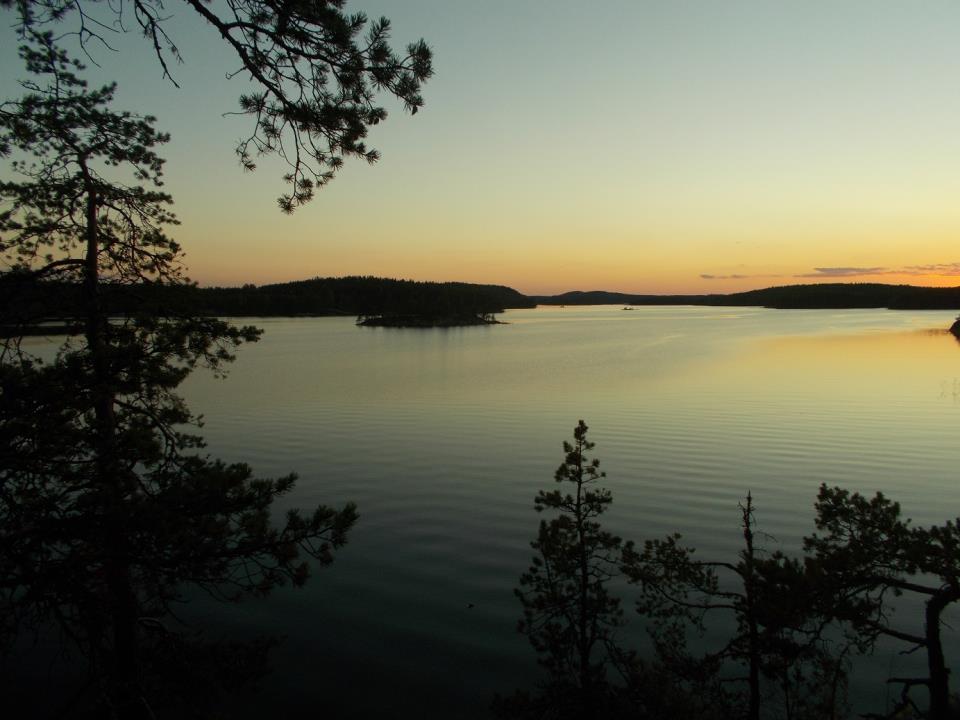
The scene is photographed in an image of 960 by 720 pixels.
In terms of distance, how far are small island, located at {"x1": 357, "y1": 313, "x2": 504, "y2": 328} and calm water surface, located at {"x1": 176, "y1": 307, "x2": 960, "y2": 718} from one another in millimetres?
79306

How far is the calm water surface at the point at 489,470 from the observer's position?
7676mm

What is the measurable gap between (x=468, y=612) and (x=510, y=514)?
4094 millimetres

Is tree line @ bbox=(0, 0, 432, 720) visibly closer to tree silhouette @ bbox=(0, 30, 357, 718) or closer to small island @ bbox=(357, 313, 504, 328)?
tree silhouette @ bbox=(0, 30, 357, 718)

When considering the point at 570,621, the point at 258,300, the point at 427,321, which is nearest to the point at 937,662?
the point at 570,621

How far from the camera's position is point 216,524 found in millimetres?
4676

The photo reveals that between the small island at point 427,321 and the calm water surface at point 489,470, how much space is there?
7931cm

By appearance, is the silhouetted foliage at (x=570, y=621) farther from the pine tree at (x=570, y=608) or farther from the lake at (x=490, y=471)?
the lake at (x=490, y=471)

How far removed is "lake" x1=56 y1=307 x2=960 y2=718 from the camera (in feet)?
25.0

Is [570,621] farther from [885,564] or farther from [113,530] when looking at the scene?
[113,530]

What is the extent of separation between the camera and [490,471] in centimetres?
1612

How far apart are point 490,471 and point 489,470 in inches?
4.4

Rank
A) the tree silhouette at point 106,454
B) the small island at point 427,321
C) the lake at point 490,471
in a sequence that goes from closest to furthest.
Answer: the tree silhouette at point 106,454
the lake at point 490,471
the small island at point 427,321

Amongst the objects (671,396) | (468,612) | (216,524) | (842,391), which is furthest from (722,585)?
(842,391)

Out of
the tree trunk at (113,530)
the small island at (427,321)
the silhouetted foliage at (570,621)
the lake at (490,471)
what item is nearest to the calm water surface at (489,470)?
the lake at (490,471)
